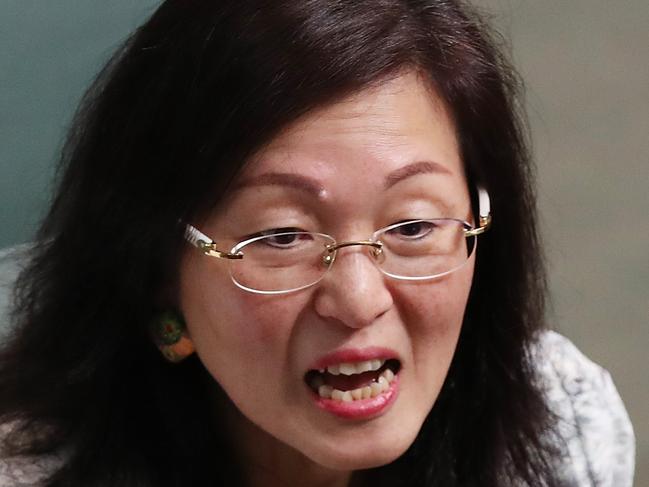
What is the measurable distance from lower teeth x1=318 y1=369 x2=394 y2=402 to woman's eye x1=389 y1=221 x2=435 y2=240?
0.46ft

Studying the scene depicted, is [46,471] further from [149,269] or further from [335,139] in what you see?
[335,139]

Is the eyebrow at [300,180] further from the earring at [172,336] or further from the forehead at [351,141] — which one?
the earring at [172,336]

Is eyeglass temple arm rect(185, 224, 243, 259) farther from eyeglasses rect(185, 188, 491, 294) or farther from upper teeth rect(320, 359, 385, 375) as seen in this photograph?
upper teeth rect(320, 359, 385, 375)

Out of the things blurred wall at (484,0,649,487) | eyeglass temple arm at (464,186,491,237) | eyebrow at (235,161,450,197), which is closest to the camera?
eyebrow at (235,161,450,197)

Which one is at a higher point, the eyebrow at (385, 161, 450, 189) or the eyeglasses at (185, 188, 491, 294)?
the eyebrow at (385, 161, 450, 189)

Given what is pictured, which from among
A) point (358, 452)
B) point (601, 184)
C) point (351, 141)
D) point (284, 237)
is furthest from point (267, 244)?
point (601, 184)

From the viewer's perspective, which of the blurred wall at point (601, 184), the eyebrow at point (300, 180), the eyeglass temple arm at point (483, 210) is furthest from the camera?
the blurred wall at point (601, 184)

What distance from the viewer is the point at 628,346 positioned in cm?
199

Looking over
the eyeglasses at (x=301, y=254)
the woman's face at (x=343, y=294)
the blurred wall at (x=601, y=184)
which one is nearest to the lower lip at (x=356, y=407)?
the woman's face at (x=343, y=294)

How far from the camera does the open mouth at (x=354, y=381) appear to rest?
1022mm

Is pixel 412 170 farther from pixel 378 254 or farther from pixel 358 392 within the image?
pixel 358 392

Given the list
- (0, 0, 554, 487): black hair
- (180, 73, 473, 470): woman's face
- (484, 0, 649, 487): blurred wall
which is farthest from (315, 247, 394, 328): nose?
(484, 0, 649, 487): blurred wall

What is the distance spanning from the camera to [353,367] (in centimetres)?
101

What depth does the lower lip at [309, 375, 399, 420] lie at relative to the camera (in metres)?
1.02
